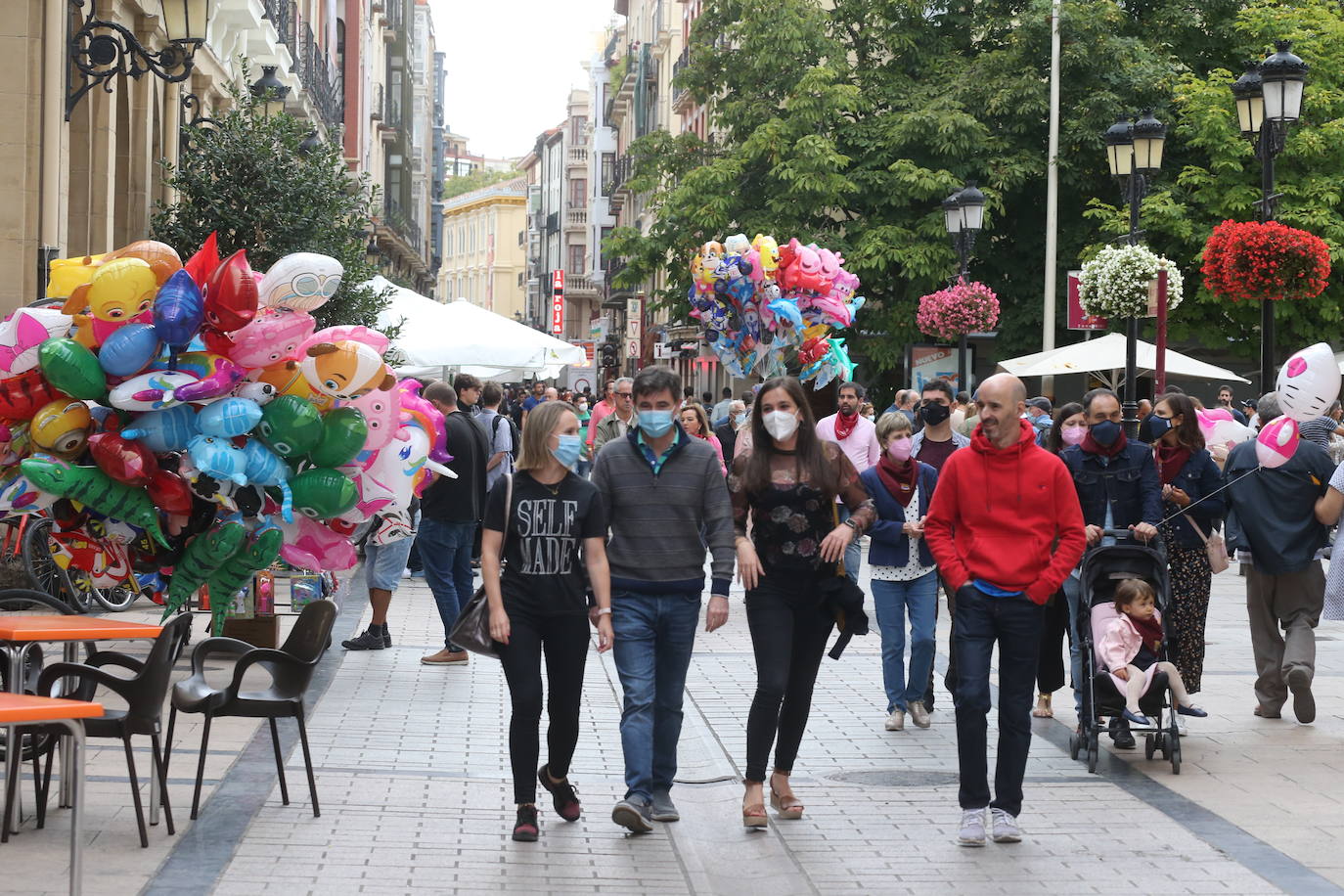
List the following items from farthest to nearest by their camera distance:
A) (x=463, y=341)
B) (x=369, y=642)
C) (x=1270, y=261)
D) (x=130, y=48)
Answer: (x=463, y=341) → (x=1270, y=261) → (x=130, y=48) → (x=369, y=642)

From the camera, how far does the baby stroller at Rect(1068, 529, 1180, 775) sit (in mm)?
9133

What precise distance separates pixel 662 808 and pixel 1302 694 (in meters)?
4.35

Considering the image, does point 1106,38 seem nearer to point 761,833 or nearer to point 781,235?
point 781,235

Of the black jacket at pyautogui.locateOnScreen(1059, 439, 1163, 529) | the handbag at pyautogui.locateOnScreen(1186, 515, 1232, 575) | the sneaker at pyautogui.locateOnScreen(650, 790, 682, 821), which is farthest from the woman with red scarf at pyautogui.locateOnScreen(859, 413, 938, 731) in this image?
the sneaker at pyautogui.locateOnScreen(650, 790, 682, 821)

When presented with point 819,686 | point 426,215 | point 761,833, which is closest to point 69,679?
point 761,833

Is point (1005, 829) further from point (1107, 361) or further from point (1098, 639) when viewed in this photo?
point (1107, 361)

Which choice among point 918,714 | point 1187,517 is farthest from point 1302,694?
point 918,714

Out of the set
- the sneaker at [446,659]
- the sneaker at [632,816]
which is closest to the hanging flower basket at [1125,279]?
the sneaker at [446,659]

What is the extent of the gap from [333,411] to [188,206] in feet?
29.9

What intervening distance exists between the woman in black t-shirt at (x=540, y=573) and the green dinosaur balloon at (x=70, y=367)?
234cm

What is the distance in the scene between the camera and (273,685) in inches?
303

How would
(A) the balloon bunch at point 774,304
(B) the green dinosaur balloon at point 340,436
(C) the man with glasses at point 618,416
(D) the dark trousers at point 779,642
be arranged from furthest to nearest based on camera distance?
(C) the man with glasses at point 618,416 → (A) the balloon bunch at point 774,304 → (B) the green dinosaur balloon at point 340,436 → (D) the dark trousers at point 779,642

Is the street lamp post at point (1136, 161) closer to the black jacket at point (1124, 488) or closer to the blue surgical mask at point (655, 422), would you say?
the black jacket at point (1124, 488)

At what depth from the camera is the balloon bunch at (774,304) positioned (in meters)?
17.5
